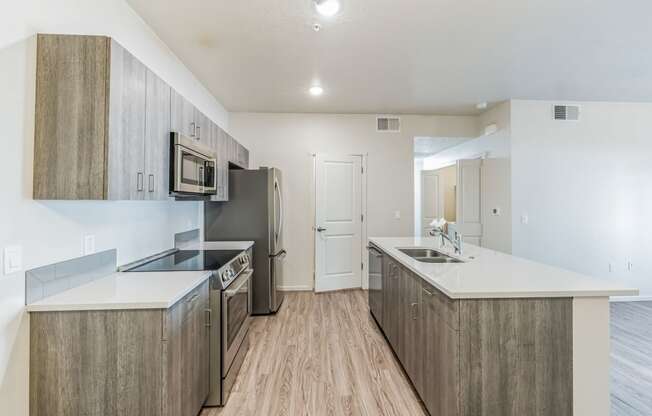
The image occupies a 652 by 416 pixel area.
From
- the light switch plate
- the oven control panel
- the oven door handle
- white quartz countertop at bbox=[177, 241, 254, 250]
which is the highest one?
the light switch plate

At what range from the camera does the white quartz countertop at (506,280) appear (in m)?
1.64

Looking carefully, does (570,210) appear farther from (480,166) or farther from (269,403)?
(269,403)

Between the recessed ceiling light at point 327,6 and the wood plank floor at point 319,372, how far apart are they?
8.78 ft

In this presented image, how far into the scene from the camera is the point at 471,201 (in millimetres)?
5000

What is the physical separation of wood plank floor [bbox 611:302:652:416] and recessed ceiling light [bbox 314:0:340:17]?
10.7 ft

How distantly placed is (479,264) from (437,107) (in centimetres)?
308

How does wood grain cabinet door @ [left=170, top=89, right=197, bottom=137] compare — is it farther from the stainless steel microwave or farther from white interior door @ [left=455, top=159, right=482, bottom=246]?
white interior door @ [left=455, top=159, right=482, bottom=246]

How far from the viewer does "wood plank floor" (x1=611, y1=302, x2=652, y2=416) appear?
7.10ft

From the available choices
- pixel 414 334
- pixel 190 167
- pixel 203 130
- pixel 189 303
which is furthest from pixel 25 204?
pixel 414 334

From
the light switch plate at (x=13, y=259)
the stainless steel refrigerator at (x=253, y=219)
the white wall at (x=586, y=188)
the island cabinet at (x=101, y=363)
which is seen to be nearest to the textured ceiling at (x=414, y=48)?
the white wall at (x=586, y=188)

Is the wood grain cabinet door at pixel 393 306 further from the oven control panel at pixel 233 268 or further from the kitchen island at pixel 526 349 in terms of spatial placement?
the oven control panel at pixel 233 268

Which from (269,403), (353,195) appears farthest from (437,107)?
(269,403)

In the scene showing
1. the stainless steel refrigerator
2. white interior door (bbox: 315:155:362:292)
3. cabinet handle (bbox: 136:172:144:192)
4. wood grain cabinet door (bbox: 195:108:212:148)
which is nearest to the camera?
cabinet handle (bbox: 136:172:144:192)

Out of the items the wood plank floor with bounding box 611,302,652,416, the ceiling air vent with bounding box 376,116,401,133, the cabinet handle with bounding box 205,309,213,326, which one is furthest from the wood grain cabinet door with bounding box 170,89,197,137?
the wood plank floor with bounding box 611,302,652,416
